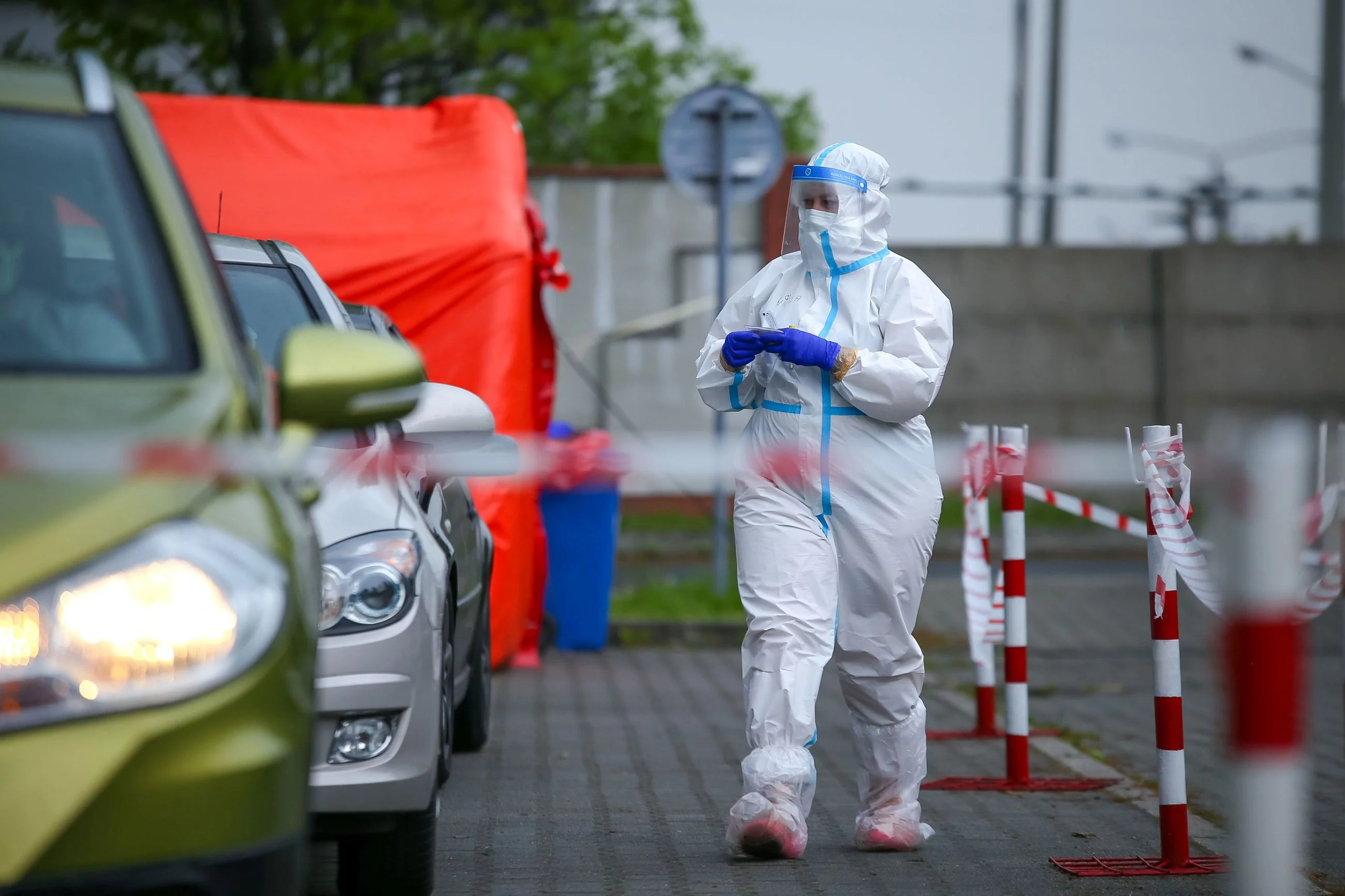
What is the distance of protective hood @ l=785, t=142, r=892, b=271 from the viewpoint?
5500mm

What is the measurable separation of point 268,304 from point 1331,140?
676 inches

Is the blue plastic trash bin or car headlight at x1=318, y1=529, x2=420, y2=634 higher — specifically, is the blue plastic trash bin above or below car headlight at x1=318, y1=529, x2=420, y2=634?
below

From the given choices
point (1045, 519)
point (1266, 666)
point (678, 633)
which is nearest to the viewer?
point (1266, 666)

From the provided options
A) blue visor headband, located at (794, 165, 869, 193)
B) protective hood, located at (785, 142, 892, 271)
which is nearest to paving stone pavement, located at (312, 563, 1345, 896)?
protective hood, located at (785, 142, 892, 271)

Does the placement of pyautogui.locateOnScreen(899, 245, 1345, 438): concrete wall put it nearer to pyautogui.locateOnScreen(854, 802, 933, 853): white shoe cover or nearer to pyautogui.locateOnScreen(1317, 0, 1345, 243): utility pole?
pyautogui.locateOnScreen(1317, 0, 1345, 243): utility pole

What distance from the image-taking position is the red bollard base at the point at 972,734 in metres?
7.74

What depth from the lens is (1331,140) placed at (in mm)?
20375

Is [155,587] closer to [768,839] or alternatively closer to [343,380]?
[343,380]

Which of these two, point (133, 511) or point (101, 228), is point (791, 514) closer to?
point (101, 228)

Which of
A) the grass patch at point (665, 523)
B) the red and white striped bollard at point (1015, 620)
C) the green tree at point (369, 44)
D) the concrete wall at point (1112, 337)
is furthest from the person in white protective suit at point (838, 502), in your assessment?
the concrete wall at point (1112, 337)

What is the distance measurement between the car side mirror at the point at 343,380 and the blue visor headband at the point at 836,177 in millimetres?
2681

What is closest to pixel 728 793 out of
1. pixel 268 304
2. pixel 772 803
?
pixel 772 803

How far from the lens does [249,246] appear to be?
18.9 ft

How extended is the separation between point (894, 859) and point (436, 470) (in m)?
1.65
